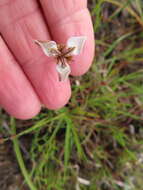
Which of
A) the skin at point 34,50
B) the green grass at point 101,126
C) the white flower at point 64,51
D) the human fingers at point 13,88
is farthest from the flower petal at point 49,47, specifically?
the green grass at point 101,126

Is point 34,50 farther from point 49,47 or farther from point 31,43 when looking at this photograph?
point 49,47

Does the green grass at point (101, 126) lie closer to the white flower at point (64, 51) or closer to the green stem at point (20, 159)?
the green stem at point (20, 159)

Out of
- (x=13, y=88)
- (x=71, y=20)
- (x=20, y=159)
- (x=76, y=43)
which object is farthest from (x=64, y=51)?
(x=20, y=159)

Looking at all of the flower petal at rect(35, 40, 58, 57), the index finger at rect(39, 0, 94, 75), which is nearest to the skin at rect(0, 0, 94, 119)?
the index finger at rect(39, 0, 94, 75)

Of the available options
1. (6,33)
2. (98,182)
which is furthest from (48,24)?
(98,182)

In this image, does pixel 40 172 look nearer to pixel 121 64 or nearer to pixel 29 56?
pixel 29 56

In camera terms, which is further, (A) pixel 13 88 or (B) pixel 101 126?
(B) pixel 101 126
